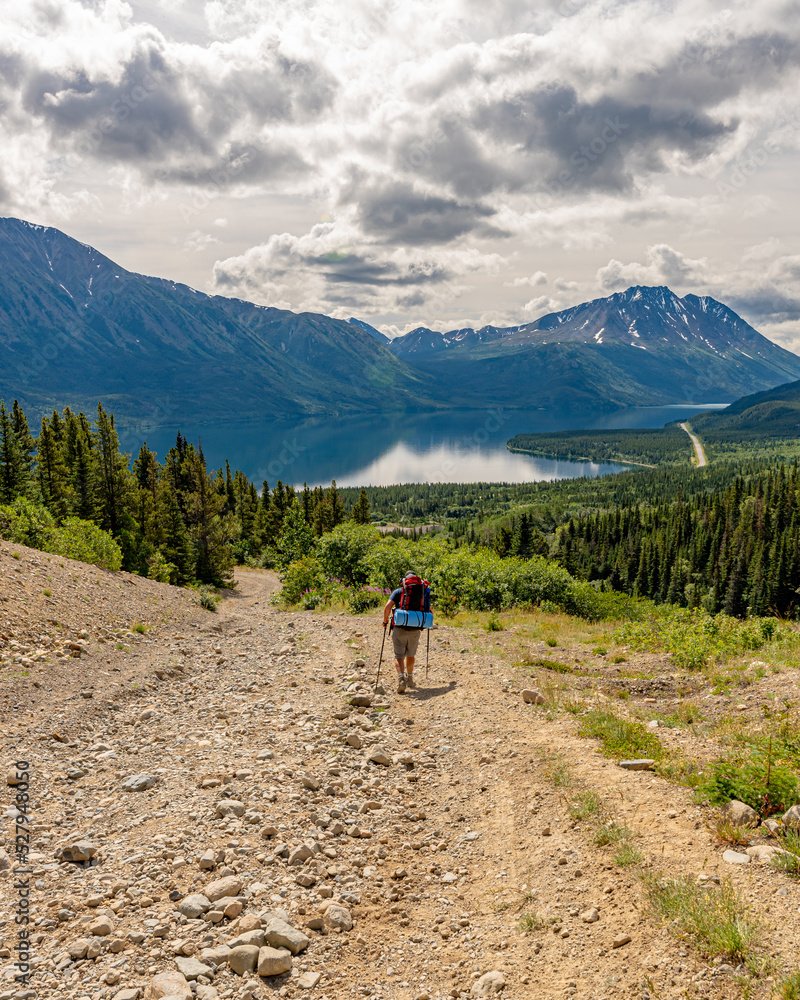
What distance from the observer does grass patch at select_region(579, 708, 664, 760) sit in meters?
9.07

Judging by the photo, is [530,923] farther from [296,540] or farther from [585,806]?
[296,540]

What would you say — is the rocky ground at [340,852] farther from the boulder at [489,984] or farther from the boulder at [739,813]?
the boulder at [739,813]

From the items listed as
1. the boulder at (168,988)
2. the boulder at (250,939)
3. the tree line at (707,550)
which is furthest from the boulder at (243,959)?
the tree line at (707,550)

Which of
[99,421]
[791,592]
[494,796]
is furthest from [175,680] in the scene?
[791,592]

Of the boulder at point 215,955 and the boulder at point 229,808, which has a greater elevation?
the boulder at point 215,955

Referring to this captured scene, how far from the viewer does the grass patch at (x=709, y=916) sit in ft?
15.6

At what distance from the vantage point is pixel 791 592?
102 meters

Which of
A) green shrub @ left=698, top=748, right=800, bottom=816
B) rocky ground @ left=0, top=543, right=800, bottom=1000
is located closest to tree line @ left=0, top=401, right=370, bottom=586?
rocky ground @ left=0, top=543, right=800, bottom=1000

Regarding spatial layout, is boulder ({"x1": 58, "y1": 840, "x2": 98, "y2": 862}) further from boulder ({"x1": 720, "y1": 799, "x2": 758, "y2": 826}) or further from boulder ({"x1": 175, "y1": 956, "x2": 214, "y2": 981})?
boulder ({"x1": 720, "y1": 799, "x2": 758, "y2": 826})

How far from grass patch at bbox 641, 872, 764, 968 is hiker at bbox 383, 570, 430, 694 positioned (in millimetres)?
8335

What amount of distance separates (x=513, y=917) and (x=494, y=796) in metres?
2.46

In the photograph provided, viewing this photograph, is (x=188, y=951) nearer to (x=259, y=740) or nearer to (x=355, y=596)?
(x=259, y=740)

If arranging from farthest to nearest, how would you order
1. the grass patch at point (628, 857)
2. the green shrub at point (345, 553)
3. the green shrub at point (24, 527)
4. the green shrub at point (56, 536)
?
1. the green shrub at point (345, 553)
2. the green shrub at point (56, 536)
3. the green shrub at point (24, 527)
4. the grass patch at point (628, 857)

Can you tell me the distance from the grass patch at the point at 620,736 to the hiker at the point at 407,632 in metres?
4.61
